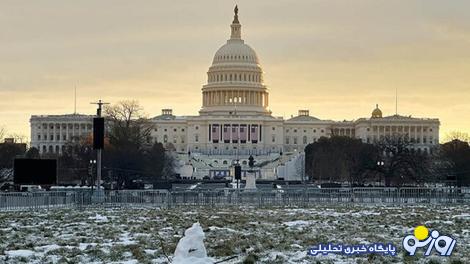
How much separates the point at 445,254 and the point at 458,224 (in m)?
9.29

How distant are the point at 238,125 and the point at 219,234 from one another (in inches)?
6391

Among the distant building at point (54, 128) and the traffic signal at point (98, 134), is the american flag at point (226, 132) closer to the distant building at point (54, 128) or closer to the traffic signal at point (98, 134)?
the distant building at point (54, 128)

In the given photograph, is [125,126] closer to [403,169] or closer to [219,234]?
[403,169]

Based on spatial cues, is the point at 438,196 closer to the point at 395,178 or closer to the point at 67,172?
the point at 395,178

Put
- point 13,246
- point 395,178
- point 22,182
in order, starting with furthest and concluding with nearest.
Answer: point 395,178 → point 22,182 → point 13,246

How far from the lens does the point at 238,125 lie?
188 m

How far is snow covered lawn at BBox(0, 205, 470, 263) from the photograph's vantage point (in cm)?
2003

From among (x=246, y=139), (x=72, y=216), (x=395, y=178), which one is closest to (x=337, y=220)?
(x=72, y=216)

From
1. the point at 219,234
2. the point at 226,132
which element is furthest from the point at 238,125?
the point at 219,234

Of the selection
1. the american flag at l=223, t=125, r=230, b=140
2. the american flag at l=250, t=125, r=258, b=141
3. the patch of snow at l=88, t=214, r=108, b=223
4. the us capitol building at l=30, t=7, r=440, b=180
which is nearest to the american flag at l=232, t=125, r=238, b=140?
the us capitol building at l=30, t=7, r=440, b=180

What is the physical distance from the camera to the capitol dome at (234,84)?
636 feet

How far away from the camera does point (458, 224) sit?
29000 millimetres

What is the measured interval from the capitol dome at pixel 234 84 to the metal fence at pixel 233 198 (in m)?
143

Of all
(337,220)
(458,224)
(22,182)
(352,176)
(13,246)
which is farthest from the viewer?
(352,176)
